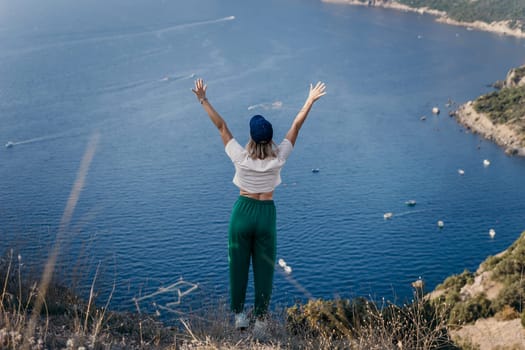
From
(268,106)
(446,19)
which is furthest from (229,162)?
(446,19)

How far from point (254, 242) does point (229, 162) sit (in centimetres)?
4332

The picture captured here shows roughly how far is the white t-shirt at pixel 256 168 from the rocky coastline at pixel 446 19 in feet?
346

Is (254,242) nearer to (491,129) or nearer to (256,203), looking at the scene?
(256,203)

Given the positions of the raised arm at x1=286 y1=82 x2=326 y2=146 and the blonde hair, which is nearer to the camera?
the blonde hair

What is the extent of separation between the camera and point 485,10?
357 feet

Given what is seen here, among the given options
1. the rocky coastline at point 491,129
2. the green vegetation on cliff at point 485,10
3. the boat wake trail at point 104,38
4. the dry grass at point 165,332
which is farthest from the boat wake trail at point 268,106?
the green vegetation on cliff at point 485,10

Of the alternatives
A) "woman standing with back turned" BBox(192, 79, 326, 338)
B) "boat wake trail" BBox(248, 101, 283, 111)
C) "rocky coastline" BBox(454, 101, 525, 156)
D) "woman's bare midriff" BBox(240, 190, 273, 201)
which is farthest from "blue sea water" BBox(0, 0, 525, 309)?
"woman's bare midriff" BBox(240, 190, 273, 201)

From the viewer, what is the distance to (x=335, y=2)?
126m

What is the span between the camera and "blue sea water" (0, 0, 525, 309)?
3581 centimetres

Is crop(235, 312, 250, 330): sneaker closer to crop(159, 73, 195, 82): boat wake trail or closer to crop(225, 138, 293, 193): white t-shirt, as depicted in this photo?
crop(225, 138, 293, 193): white t-shirt

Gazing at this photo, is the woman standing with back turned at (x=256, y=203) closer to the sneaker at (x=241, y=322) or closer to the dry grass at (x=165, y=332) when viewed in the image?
the sneaker at (x=241, y=322)

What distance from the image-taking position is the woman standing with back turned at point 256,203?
15.1ft

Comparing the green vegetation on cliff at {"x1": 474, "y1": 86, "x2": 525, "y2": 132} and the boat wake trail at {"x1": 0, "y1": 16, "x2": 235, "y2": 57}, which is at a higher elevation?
the boat wake trail at {"x1": 0, "y1": 16, "x2": 235, "y2": 57}

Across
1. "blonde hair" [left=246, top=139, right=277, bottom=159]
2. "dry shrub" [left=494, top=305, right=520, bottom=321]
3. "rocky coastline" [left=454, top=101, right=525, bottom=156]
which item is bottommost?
"rocky coastline" [left=454, top=101, right=525, bottom=156]
